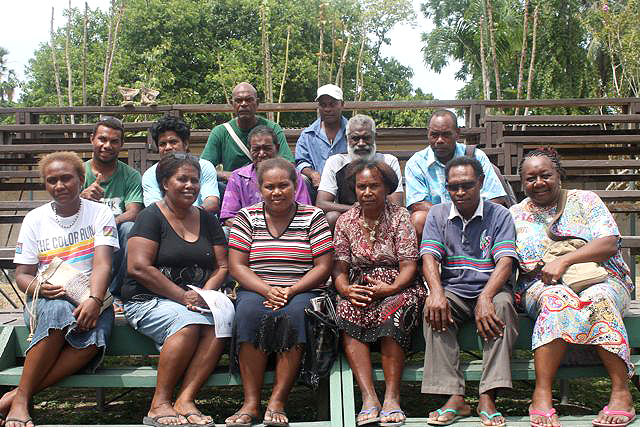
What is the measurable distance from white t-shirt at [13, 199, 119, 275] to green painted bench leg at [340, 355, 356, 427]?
1542mm

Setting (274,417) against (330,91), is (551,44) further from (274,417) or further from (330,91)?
(274,417)

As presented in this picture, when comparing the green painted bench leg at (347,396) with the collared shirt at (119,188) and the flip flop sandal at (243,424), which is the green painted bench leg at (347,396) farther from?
the collared shirt at (119,188)

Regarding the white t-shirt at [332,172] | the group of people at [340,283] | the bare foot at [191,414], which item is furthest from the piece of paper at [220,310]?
the white t-shirt at [332,172]

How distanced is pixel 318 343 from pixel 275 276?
1.53 ft

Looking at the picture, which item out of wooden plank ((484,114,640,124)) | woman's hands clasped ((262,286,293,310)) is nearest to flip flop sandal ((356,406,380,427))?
woman's hands clasped ((262,286,293,310))

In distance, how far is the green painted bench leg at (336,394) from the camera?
3.51 meters

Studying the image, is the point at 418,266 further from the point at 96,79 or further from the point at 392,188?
the point at 96,79

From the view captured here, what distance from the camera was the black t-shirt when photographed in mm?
3914

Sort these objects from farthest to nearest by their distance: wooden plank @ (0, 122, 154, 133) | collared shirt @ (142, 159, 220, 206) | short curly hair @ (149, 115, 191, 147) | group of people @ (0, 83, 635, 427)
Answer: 1. wooden plank @ (0, 122, 154, 133)
2. short curly hair @ (149, 115, 191, 147)
3. collared shirt @ (142, 159, 220, 206)
4. group of people @ (0, 83, 635, 427)

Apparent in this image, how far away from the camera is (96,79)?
21.9m

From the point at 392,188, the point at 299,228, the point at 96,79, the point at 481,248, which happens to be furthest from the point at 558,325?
the point at 96,79

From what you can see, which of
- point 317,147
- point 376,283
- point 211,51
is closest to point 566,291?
point 376,283

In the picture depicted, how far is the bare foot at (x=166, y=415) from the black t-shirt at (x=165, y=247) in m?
0.71

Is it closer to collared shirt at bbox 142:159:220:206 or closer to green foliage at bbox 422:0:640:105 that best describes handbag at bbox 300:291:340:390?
collared shirt at bbox 142:159:220:206
